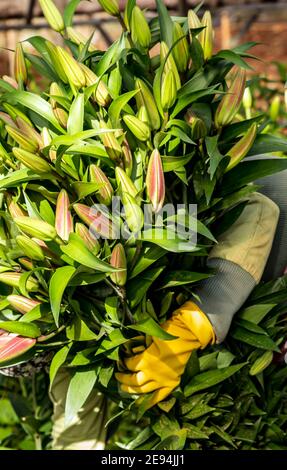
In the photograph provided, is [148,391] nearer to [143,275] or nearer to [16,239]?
[143,275]

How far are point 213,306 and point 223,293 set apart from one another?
0.03 m

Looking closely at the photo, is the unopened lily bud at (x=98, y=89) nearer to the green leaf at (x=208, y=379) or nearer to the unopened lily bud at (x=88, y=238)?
the unopened lily bud at (x=88, y=238)

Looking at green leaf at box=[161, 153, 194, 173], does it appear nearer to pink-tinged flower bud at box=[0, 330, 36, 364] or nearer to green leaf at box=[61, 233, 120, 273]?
green leaf at box=[61, 233, 120, 273]

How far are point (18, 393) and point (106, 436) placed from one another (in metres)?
0.34

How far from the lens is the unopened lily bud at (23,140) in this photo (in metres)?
1.00

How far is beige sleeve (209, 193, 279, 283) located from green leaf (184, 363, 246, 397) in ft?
0.44

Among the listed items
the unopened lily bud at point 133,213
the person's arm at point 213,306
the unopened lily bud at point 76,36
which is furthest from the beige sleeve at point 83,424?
the unopened lily bud at point 76,36

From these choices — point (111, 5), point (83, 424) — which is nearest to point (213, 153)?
point (111, 5)

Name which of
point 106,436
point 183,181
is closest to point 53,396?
point 106,436

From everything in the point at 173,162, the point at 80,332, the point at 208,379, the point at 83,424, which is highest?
the point at 173,162

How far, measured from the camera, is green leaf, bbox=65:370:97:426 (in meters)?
1.06

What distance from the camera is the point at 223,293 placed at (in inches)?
44.1

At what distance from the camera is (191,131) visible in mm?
1051

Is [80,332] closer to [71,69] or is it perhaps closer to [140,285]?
[140,285]
